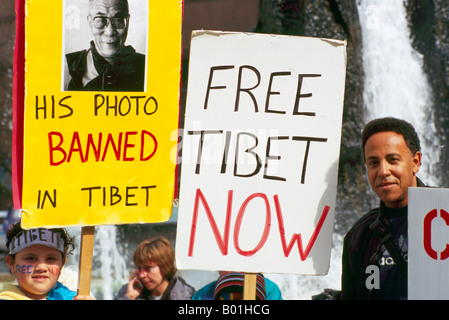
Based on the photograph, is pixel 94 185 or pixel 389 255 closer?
pixel 389 255

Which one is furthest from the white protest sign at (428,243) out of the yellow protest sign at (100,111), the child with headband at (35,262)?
the child with headband at (35,262)

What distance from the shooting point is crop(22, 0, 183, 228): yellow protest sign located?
265cm

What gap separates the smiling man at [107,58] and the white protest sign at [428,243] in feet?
3.46

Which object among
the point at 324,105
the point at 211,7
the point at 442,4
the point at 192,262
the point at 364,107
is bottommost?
the point at 192,262

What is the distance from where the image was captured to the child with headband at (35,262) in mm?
2658

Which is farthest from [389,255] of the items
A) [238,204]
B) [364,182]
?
[364,182]

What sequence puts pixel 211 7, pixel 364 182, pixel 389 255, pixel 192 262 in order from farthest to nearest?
pixel 211 7, pixel 364 182, pixel 192 262, pixel 389 255

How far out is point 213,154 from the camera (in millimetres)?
2662

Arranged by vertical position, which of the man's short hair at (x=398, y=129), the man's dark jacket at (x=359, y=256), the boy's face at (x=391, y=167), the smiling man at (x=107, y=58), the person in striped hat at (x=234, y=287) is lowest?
the person in striped hat at (x=234, y=287)

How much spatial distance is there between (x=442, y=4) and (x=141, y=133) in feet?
19.8

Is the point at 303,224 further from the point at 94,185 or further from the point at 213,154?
the point at 94,185

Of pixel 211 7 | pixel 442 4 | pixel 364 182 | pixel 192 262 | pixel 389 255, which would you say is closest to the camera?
pixel 389 255

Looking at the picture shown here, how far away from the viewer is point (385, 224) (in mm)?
2529

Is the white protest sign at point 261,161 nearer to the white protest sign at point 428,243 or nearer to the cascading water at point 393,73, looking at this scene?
the white protest sign at point 428,243
